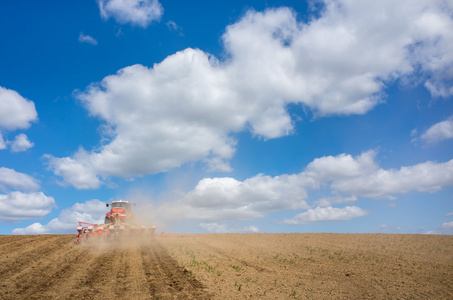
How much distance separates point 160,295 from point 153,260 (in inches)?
330

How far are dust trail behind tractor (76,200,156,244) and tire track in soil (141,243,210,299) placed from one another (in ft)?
37.1

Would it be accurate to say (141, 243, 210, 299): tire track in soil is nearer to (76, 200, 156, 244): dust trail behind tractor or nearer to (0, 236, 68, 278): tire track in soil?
(0, 236, 68, 278): tire track in soil

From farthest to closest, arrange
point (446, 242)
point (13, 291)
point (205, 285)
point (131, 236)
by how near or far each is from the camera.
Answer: point (131, 236)
point (446, 242)
point (205, 285)
point (13, 291)

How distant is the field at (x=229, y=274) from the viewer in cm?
1272

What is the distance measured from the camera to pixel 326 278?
15875 mm

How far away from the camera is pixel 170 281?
14.2 meters

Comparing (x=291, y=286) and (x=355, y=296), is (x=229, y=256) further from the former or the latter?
(x=355, y=296)

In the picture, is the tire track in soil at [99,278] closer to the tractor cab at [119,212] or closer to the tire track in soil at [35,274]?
the tire track in soil at [35,274]

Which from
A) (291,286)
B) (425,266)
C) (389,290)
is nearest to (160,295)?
(291,286)

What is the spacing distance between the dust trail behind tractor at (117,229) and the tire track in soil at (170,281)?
11297 millimetres

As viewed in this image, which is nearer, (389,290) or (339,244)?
(389,290)

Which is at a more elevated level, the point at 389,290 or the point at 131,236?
the point at 131,236

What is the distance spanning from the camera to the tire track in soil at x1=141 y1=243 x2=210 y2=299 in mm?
12125

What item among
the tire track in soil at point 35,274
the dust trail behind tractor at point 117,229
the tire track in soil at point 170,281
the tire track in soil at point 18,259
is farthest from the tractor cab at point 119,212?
the tire track in soil at point 170,281
